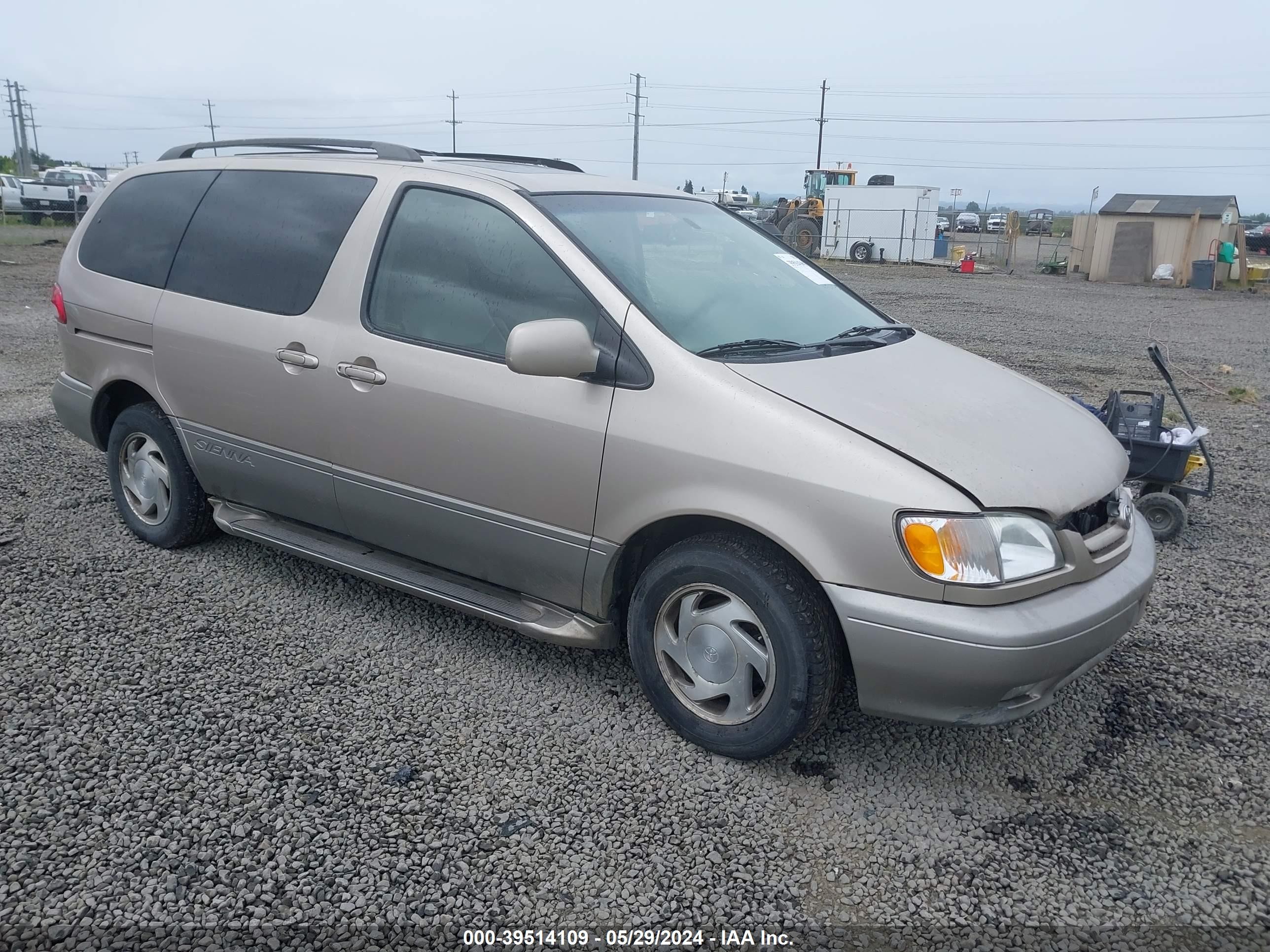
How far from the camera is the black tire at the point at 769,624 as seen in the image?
288 cm

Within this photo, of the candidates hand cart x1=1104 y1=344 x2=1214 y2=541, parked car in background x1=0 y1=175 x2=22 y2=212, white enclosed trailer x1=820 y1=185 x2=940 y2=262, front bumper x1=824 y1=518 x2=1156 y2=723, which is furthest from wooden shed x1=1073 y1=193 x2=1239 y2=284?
Answer: parked car in background x1=0 y1=175 x2=22 y2=212

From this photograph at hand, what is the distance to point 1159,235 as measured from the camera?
2581cm

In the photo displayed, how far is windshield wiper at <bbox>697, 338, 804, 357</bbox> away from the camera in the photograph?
3.21 m

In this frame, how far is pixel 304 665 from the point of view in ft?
12.1

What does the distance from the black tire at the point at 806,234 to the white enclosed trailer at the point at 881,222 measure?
74 cm

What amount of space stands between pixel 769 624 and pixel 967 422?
895 millimetres

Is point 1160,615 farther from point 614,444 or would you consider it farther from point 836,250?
point 836,250

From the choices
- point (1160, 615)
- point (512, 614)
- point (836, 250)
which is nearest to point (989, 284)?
point (836, 250)

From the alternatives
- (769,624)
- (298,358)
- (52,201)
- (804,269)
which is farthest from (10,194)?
(769,624)

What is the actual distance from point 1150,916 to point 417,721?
7.36 ft

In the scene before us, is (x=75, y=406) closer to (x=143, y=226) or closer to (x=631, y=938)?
(x=143, y=226)

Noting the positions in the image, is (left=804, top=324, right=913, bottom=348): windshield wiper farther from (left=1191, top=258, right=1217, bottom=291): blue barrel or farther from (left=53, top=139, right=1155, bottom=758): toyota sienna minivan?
(left=1191, top=258, right=1217, bottom=291): blue barrel

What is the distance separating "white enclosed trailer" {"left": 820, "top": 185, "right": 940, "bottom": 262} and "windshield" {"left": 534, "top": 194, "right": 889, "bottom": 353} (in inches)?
1246

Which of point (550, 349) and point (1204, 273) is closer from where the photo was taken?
point (550, 349)
